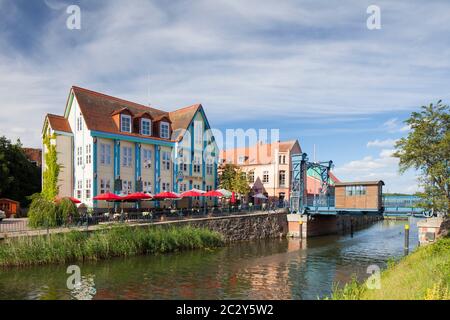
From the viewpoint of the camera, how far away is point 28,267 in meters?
19.3

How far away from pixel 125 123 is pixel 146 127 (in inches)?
97.0

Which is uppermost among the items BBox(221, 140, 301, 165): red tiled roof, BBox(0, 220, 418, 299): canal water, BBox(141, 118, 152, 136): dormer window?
BBox(141, 118, 152, 136): dormer window

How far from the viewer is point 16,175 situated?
3806 cm

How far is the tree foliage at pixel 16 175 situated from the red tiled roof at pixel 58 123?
24.4 feet

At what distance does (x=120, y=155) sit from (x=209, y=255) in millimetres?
13611

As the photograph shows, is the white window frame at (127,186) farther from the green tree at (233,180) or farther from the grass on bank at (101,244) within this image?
the green tree at (233,180)

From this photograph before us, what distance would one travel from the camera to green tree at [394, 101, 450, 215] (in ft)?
78.8

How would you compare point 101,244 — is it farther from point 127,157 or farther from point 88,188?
point 127,157

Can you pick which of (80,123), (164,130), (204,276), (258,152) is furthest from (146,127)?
(258,152)

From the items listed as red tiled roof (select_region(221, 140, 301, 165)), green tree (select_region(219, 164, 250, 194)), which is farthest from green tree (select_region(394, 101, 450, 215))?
red tiled roof (select_region(221, 140, 301, 165))

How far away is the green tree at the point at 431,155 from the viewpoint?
2403 centimetres

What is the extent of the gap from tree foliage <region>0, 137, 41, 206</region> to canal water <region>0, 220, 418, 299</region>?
66.1ft

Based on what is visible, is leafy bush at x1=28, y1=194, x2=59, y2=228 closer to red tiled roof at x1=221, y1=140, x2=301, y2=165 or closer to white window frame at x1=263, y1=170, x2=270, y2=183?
white window frame at x1=263, y1=170, x2=270, y2=183
